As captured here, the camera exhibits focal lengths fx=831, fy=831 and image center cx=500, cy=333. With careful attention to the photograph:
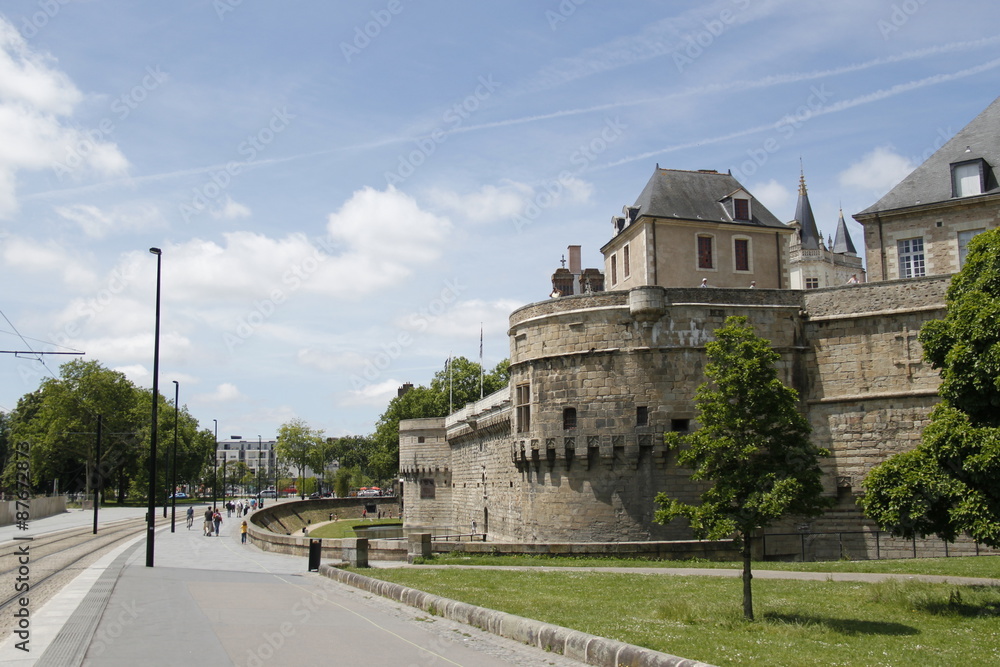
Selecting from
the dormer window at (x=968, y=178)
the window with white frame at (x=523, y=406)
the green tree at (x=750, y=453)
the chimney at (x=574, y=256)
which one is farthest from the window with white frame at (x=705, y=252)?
the green tree at (x=750, y=453)

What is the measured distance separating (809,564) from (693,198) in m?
19.7

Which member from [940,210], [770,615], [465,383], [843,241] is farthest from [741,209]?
[843,241]

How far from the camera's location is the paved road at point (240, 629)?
9.53 m

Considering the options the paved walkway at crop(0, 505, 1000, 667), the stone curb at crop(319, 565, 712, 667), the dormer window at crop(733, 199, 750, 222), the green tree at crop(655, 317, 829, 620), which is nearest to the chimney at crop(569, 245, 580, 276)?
the dormer window at crop(733, 199, 750, 222)

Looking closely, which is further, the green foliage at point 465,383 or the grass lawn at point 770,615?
the green foliage at point 465,383

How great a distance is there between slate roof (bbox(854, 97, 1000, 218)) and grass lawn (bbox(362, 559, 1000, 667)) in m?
21.8

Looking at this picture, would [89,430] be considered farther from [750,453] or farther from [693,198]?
[750,453]

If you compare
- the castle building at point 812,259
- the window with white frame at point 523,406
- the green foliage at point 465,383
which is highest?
the castle building at point 812,259

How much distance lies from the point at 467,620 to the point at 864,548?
18.4 meters

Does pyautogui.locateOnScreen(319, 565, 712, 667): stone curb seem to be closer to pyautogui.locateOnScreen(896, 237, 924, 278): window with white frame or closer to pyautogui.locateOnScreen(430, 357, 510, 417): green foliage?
pyautogui.locateOnScreen(896, 237, 924, 278): window with white frame

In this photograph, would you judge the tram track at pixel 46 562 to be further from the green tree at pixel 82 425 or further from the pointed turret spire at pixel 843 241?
the pointed turret spire at pixel 843 241

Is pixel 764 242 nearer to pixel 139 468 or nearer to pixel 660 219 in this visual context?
pixel 660 219

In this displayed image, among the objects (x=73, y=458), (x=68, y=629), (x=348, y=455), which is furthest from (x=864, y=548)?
(x=348, y=455)

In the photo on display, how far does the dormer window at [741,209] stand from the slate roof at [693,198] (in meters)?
0.24
